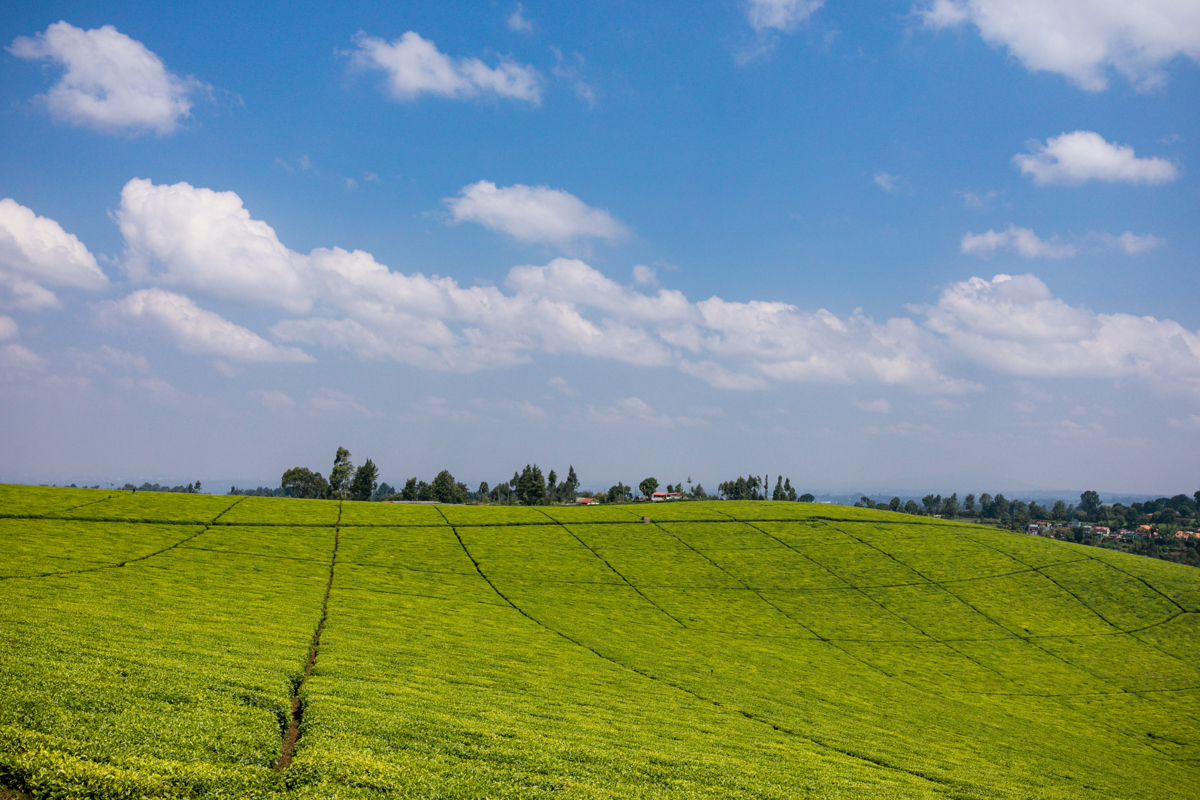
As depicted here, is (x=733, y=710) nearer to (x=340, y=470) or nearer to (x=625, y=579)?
(x=625, y=579)

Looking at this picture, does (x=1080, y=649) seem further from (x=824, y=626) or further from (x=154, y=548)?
(x=154, y=548)

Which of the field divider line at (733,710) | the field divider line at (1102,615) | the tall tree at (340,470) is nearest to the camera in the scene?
the field divider line at (733,710)

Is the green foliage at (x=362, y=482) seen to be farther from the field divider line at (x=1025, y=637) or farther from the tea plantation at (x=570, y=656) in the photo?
the field divider line at (x=1025, y=637)

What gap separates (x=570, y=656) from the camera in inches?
1834

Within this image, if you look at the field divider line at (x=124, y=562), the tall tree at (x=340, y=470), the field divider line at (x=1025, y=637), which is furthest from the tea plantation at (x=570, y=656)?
the tall tree at (x=340, y=470)

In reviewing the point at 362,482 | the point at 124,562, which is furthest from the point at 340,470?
the point at 124,562

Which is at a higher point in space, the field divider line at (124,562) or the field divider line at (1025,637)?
the field divider line at (124,562)

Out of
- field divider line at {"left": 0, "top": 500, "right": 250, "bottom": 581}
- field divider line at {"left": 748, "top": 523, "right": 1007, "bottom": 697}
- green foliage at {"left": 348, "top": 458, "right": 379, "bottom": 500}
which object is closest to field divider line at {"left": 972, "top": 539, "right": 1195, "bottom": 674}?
field divider line at {"left": 748, "top": 523, "right": 1007, "bottom": 697}

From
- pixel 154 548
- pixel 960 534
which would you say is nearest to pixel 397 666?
pixel 154 548

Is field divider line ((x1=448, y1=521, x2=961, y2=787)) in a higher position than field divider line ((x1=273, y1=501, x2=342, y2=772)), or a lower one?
lower

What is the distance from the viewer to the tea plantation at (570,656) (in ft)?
65.7

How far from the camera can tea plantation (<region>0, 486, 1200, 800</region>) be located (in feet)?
65.7

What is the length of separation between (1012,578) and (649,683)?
8135 cm

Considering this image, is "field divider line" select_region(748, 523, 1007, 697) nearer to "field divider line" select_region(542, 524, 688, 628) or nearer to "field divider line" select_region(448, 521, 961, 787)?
"field divider line" select_region(542, 524, 688, 628)
